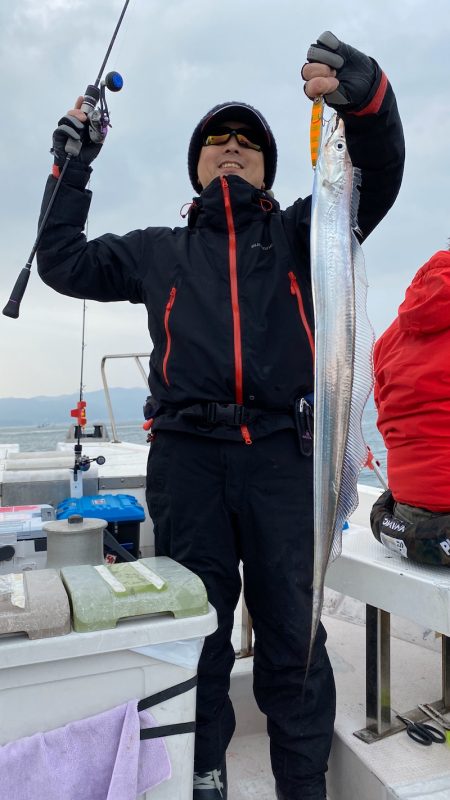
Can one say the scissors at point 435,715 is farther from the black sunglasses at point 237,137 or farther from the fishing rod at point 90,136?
the black sunglasses at point 237,137

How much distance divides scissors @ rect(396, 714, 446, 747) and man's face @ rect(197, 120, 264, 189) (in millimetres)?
2276

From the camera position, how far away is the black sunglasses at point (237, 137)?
97.2 inches

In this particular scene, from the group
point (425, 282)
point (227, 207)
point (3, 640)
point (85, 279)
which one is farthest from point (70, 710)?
point (425, 282)

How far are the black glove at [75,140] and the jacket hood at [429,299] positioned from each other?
1.43 m

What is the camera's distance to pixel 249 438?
2.06 m

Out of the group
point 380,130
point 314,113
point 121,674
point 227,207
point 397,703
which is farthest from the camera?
point 397,703

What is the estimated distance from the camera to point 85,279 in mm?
2389

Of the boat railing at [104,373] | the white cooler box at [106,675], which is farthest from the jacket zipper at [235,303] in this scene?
the boat railing at [104,373]

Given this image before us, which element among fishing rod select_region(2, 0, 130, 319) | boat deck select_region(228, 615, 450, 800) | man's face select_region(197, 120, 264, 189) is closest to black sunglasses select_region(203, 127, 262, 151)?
man's face select_region(197, 120, 264, 189)

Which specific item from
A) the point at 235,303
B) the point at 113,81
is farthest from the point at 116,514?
the point at 113,81

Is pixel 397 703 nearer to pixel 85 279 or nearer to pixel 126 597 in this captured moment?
pixel 126 597

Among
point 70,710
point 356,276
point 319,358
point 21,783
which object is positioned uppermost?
point 356,276

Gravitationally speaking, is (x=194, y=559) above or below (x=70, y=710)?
above

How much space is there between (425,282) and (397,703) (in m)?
1.82
